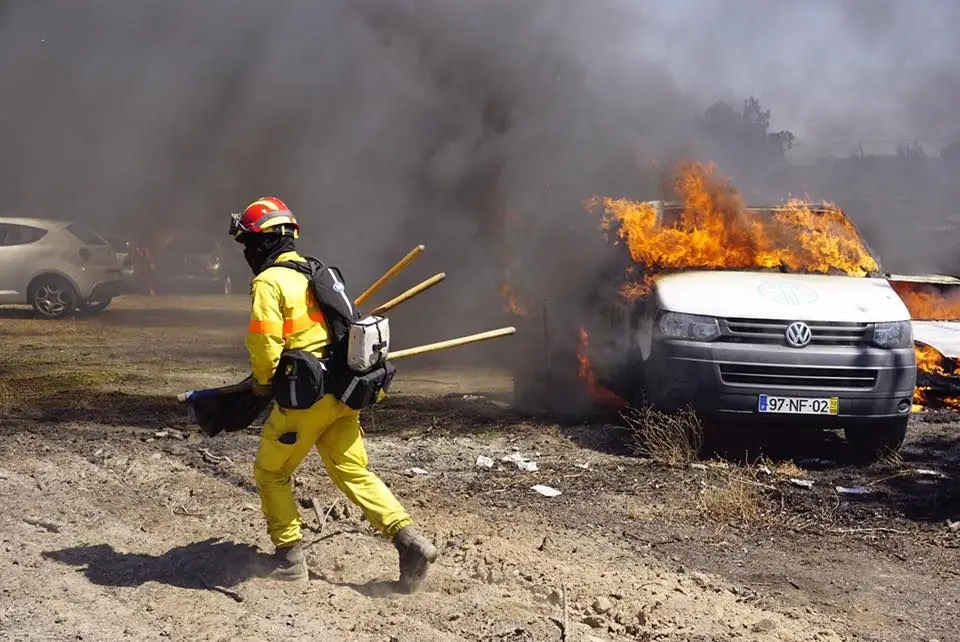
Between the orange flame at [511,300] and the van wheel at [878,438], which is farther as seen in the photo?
the orange flame at [511,300]

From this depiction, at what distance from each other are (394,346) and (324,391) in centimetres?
837

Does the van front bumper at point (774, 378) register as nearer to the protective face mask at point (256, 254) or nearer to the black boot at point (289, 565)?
the black boot at point (289, 565)

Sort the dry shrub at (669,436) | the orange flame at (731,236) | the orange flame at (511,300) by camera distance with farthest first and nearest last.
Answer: the orange flame at (511,300)
the orange flame at (731,236)
the dry shrub at (669,436)

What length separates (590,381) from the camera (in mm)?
8156

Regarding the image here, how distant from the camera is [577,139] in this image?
432 inches

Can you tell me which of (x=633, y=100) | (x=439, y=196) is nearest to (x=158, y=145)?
(x=439, y=196)

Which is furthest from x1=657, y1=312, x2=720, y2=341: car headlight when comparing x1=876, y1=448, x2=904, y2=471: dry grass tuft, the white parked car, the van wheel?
the white parked car

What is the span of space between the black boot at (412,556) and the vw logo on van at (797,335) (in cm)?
341

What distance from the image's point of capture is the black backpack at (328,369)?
→ 13.8 feet

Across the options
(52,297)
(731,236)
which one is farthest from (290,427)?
(52,297)

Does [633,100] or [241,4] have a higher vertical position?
[241,4]

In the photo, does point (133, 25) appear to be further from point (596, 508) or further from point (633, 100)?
point (596, 508)

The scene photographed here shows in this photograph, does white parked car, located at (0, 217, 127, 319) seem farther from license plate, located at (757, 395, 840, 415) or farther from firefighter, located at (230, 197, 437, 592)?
firefighter, located at (230, 197, 437, 592)

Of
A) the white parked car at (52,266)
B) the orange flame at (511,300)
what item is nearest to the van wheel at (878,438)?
the orange flame at (511,300)
